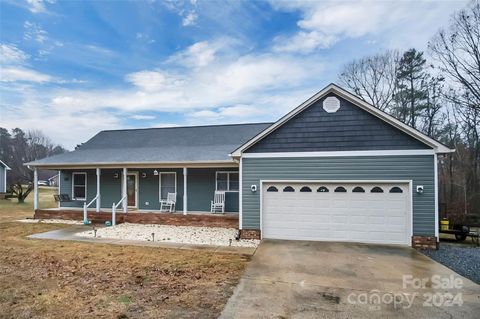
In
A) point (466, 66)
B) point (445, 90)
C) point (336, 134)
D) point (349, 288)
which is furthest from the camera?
point (445, 90)

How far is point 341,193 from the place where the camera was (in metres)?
8.90

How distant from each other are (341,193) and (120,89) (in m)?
14.6

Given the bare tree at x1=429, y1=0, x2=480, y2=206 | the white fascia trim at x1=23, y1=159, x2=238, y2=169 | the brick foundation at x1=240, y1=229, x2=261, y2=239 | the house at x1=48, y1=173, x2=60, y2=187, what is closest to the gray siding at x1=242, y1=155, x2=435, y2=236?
the brick foundation at x1=240, y1=229, x2=261, y2=239

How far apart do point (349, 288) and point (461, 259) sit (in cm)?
433

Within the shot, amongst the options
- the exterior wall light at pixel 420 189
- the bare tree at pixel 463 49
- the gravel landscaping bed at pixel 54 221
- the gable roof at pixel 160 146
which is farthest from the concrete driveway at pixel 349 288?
the bare tree at pixel 463 49

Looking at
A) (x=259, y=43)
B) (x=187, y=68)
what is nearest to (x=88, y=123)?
(x=187, y=68)

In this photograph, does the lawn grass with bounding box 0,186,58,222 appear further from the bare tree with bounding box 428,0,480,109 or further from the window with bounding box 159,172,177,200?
the bare tree with bounding box 428,0,480,109

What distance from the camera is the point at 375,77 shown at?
75.5 feet

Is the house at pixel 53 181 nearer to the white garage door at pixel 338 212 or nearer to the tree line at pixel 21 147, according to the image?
the tree line at pixel 21 147

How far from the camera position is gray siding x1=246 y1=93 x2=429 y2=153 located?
855 centimetres

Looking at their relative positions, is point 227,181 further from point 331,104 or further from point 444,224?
point 444,224

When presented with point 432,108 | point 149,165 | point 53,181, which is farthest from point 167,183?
point 53,181

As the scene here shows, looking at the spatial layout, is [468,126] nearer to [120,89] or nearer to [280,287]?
[280,287]

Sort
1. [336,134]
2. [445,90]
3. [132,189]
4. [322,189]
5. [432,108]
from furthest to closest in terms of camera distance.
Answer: [432,108]
[445,90]
[132,189]
[322,189]
[336,134]
